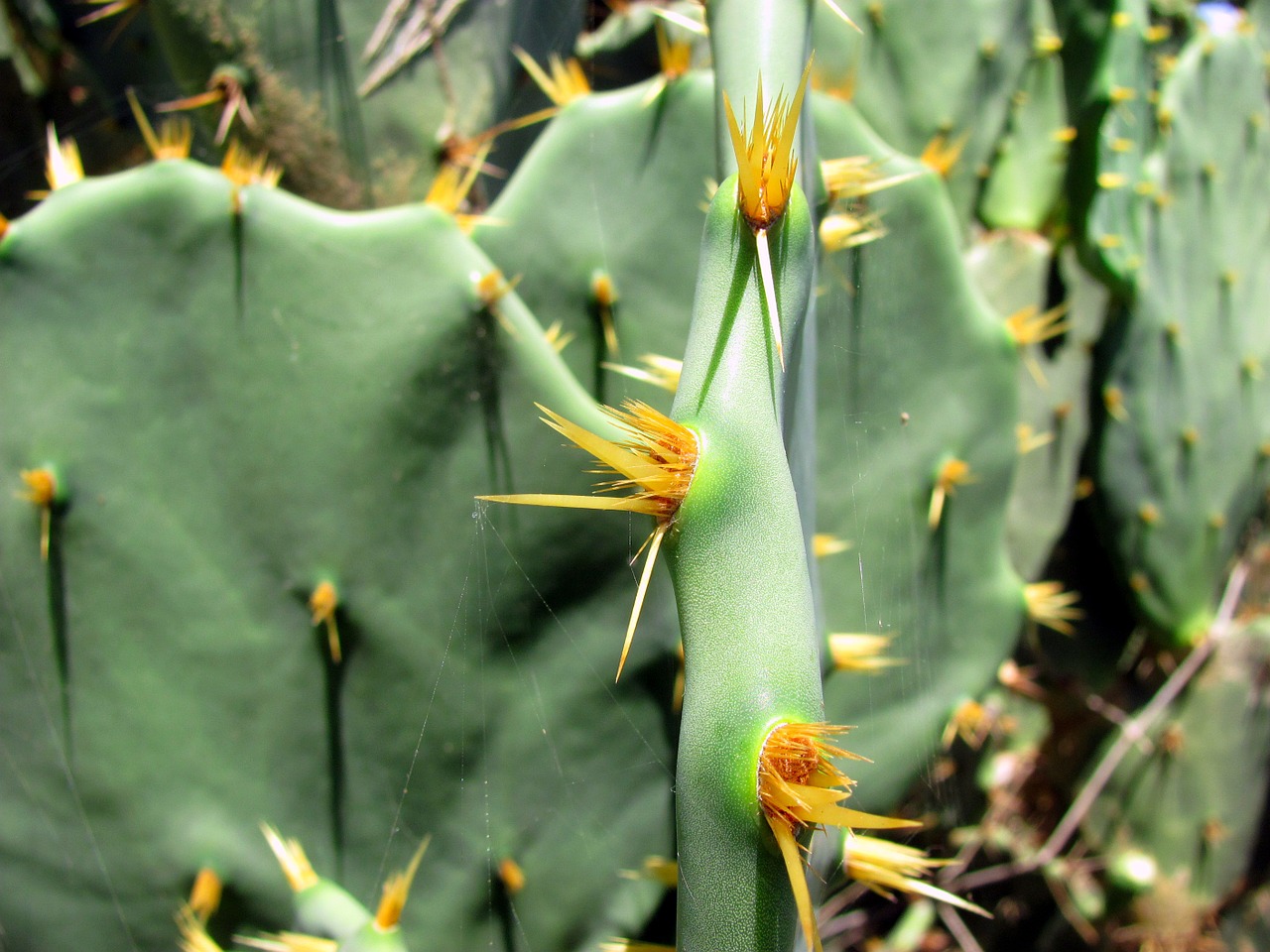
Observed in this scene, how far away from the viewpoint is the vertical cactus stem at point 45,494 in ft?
2.63

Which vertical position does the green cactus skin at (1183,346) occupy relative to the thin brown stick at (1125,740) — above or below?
above

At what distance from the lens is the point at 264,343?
0.84m

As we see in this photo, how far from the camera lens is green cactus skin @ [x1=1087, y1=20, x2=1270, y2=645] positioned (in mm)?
1472

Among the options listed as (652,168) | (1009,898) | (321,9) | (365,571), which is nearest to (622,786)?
(365,571)

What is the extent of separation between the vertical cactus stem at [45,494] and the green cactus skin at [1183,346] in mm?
1385

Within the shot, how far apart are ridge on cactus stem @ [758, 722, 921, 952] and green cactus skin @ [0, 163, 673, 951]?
0.46m

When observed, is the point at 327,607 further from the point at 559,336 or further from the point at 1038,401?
the point at 1038,401

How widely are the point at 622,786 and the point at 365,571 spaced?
33cm

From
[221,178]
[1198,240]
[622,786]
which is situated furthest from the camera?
[1198,240]

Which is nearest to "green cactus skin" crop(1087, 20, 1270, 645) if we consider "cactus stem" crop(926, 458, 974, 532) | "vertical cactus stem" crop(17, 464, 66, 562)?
"cactus stem" crop(926, 458, 974, 532)

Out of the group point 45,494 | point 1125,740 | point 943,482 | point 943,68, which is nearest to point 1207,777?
point 1125,740

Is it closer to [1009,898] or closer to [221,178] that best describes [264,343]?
[221,178]

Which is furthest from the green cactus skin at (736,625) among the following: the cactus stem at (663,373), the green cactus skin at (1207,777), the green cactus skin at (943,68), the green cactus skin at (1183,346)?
the green cactus skin at (1207,777)

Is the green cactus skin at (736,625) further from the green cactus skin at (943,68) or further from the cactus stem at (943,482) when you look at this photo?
the green cactus skin at (943,68)
